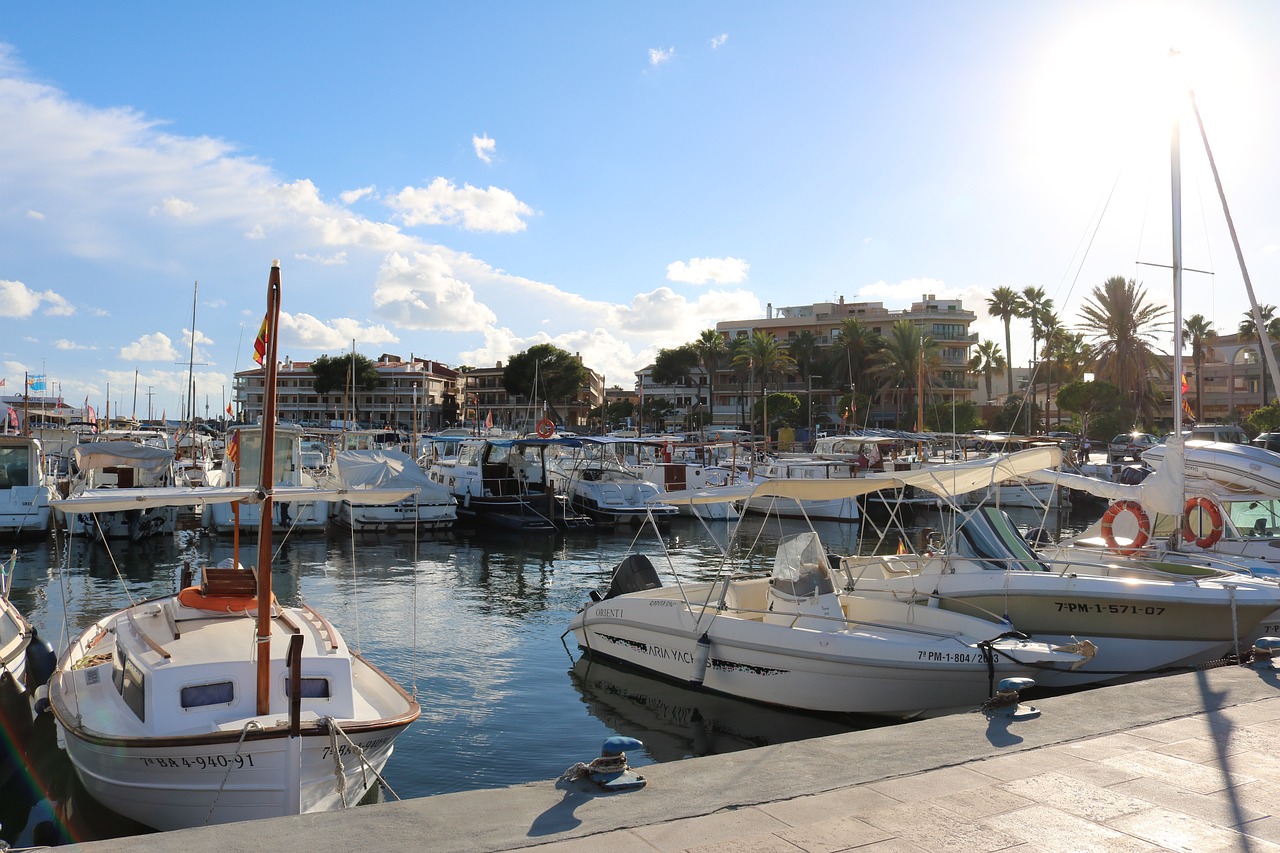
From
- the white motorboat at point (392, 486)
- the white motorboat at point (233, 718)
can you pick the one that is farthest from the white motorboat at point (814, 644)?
the white motorboat at point (392, 486)

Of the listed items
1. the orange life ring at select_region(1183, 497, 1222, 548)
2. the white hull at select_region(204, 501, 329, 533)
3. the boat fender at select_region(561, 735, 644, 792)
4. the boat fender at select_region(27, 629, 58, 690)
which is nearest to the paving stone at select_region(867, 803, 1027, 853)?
the boat fender at select_region(561, 735, 644, 792)

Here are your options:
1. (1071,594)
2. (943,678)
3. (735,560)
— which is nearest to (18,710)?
(943,678)

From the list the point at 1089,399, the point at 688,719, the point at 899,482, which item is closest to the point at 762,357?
the point at 1089,399

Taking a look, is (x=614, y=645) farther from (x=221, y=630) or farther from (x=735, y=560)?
(x=735, y=560)

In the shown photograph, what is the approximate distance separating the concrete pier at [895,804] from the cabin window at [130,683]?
12.8 feet

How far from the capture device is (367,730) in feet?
28.4

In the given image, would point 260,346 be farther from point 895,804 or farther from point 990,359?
point 990,359

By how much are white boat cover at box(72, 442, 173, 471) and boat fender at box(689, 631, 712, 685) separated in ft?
86.8

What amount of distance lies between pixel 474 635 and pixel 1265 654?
555 inches

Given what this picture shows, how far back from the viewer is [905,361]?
76.8m

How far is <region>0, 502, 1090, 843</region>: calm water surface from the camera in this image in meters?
12.3

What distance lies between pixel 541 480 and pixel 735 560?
13.6 metres

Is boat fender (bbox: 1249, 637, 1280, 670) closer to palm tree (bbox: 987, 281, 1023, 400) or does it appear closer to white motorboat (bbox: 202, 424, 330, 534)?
white motorboat (bbox: 202, 424, 330, 534)

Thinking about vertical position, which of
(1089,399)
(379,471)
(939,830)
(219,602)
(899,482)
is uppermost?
(1089,399)
